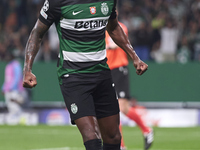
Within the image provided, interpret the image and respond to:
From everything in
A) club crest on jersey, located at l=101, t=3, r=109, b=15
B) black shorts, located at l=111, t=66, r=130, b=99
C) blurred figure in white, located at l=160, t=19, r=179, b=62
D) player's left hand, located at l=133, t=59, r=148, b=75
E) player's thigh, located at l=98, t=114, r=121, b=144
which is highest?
club crest on jersey, located at l=101, t=3, r=109, b=15

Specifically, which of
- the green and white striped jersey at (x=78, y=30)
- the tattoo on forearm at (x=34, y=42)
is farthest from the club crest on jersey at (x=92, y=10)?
the tattoo on forearm at (x=34, y=42)

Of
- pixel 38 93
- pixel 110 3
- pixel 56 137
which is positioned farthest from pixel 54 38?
pixel 110 3

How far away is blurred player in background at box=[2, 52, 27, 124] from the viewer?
17125 millimetres

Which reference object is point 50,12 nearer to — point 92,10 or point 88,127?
point 92,10

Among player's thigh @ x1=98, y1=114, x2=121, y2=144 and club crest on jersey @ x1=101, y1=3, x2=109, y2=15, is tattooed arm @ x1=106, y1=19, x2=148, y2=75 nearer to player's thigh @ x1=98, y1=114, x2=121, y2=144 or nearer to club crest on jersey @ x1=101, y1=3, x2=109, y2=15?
club crest on jersey @ x1=101, y1=3, x2=109, y2=15

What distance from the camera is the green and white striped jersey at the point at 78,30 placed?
220 inches

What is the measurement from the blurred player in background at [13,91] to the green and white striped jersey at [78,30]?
1148 centimetres

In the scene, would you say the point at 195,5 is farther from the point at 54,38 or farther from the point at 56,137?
the point at 56,137

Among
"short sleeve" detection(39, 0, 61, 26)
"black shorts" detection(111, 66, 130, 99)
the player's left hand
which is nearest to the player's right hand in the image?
"short sleeve" detection(39, 0, 61, 26)

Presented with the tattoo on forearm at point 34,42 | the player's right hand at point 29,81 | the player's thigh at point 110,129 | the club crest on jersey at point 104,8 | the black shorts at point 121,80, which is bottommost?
the black shorts at point 121,80

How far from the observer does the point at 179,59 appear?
690 inches

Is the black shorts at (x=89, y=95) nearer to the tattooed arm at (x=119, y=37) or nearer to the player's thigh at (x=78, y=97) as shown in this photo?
the player's thigh at (x=78, y=97)

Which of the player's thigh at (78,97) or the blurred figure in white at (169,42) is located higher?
the player's thigh at (78,97)

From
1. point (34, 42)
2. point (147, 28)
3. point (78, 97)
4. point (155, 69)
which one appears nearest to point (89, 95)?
point (78, 97)
